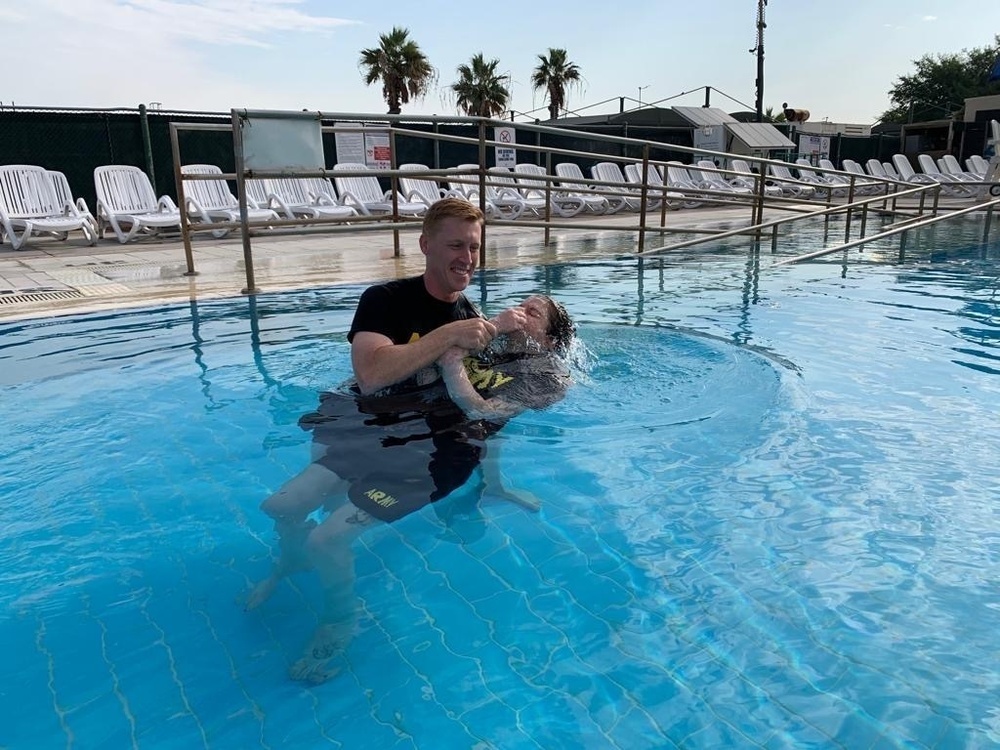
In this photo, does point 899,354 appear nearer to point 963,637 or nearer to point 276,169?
point 963,637

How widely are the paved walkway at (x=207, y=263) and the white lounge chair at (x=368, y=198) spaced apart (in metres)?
0.44

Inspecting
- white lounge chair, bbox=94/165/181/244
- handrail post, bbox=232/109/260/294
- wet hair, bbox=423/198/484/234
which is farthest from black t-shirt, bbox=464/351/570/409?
white lounge chair, bbox=94/165/181/244

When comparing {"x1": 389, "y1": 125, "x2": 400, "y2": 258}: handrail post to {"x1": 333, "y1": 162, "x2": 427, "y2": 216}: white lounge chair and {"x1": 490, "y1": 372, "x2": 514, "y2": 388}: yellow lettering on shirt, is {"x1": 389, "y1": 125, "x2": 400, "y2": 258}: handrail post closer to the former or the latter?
{"x1": 333, "y1": 162, "x2": 427, "y2": 216}: white lounge chair

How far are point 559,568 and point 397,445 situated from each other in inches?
30.7

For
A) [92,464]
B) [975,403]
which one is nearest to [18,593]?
[92,464]

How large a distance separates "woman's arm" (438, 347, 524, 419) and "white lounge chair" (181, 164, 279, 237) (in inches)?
331

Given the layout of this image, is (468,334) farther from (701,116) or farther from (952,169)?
(952,169)

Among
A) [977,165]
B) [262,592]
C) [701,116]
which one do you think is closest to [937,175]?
[977,165]

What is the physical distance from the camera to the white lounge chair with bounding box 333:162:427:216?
12.3 meters

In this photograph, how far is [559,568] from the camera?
250 centimetres

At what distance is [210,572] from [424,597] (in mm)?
706

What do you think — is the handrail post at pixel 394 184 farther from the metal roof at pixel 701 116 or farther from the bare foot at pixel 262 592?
the metal roof at pixel 701 116

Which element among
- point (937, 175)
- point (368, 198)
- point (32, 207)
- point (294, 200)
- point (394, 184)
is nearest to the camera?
point (394, 184)

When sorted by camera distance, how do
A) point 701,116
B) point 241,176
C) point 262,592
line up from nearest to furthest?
point 262,592
point 241,176
point 701,116
